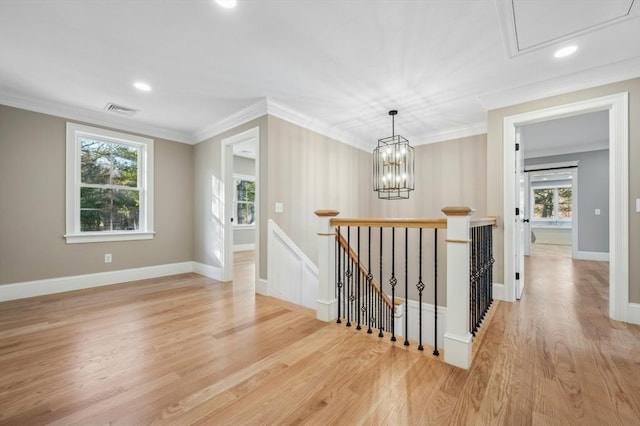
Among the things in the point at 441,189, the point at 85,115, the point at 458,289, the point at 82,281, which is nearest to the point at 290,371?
the point at 458,289

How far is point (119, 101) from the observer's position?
3389 mm

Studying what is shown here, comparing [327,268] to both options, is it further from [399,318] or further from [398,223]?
[399,318]

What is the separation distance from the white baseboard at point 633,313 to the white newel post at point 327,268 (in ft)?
9.09


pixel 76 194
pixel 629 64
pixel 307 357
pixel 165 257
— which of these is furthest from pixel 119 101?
pixel 629 64

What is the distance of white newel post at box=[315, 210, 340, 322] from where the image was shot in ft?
8.13

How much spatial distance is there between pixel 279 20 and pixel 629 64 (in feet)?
10.6

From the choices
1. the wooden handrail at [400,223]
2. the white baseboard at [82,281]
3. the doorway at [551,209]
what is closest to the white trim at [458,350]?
the wooden handrail at [400,223]

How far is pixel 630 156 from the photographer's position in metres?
2.53

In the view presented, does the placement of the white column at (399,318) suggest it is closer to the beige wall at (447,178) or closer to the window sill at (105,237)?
the beige wall at (447,178)

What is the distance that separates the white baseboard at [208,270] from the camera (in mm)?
4226

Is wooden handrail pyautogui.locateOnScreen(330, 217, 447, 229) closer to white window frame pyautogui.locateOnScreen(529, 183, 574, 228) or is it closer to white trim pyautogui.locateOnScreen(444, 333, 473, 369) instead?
white trim pyautogui.locateOnScreen(444, 333, 473, 369)

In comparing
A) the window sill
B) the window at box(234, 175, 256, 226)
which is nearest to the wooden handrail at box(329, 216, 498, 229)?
the window sill

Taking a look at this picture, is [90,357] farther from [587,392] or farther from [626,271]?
[626,271]

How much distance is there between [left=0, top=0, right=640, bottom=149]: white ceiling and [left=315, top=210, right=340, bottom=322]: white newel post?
1.52 m
